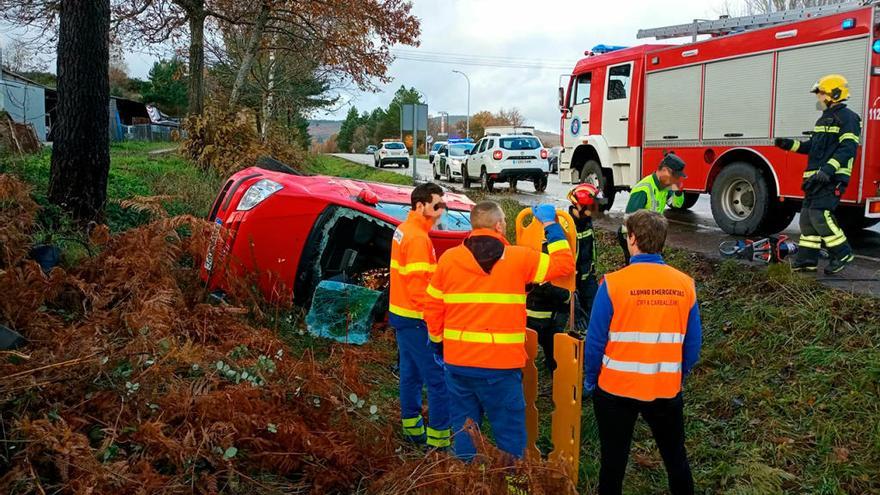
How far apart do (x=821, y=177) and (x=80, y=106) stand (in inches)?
281

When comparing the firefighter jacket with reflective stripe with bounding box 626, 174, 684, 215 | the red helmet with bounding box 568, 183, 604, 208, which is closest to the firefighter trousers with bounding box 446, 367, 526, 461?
the red helmet with bounding box 568, 183, 604, 208

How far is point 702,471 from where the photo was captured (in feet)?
13.2

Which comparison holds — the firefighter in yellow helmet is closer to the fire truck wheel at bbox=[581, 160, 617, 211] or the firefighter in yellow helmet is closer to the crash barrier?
the crash barrier

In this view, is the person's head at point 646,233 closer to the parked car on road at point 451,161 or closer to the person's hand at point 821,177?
the person's hand at point 821,177

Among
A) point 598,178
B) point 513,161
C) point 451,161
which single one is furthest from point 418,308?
point 451,161

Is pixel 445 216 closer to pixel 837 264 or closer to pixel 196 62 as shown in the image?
pixel 837 264

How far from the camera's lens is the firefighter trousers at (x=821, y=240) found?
621 centimetres

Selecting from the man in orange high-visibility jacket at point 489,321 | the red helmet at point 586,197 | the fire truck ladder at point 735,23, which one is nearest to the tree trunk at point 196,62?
the fire truck ladder at point 735,23

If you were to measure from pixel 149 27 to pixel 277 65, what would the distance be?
37.2ft

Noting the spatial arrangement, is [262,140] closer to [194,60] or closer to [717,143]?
[194,60]

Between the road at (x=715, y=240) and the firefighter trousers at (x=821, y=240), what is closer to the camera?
the road at (x=715, y=240)

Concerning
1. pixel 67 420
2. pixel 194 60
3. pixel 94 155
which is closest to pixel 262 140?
pixel 194 60

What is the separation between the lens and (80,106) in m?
6.96

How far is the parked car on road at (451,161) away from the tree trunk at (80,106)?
1655 centimetres
